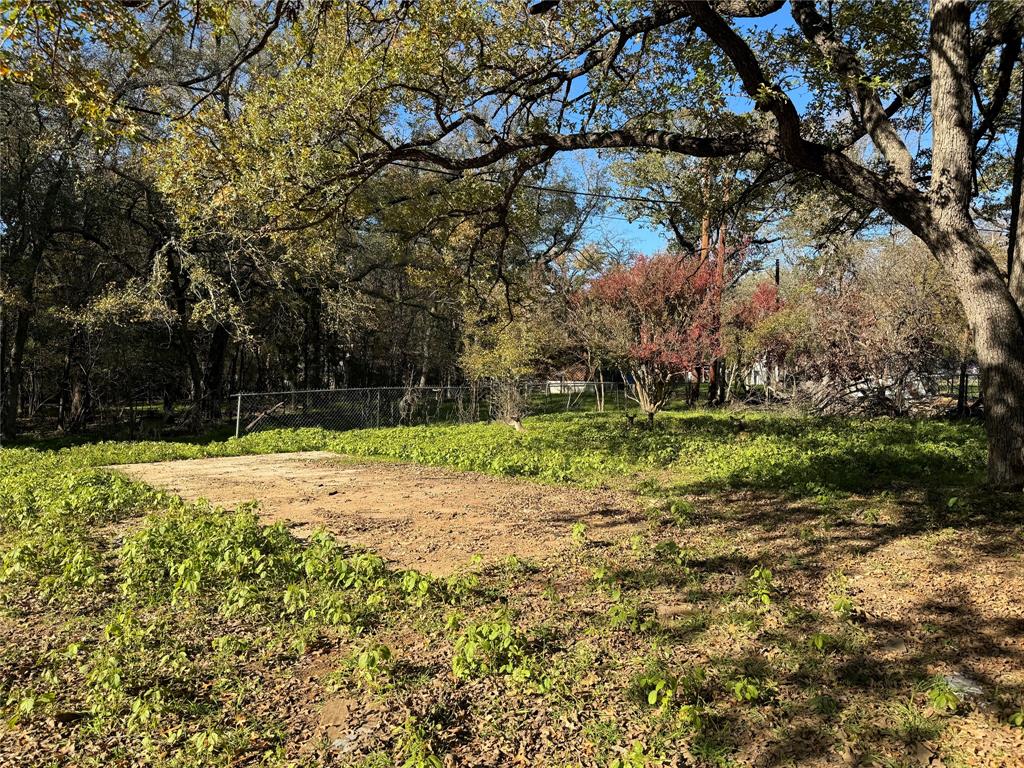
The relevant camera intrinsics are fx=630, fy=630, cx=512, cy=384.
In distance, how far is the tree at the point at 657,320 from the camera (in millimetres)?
14884

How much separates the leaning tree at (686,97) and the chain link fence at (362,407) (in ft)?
26.7

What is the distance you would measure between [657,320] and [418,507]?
1254 centimetres

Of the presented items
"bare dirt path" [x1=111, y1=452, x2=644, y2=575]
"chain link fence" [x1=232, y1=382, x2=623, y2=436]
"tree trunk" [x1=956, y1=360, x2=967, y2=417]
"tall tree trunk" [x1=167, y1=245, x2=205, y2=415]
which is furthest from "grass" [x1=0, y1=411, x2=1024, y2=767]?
"tall tree trunk" [x1=167, y1=245, x2=205, y2=415]

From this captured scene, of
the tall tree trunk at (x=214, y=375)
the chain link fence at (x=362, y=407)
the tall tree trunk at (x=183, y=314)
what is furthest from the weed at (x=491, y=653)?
the tall tree trunk at (x=214, y=375)

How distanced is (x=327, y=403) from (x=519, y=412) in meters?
4.76

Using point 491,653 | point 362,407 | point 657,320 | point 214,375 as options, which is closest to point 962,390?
point 657,320

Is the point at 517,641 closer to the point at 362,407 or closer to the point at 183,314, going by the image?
the point at 362,407

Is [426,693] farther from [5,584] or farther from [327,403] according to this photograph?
[327,403]

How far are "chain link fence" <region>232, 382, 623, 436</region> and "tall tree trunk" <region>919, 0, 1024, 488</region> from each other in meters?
11.4

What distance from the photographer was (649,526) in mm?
5312

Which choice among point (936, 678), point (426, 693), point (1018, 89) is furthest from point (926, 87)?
point (426, 693)

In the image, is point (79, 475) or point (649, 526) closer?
point (649, 526)

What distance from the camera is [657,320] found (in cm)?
1738

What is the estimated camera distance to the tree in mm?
14884
